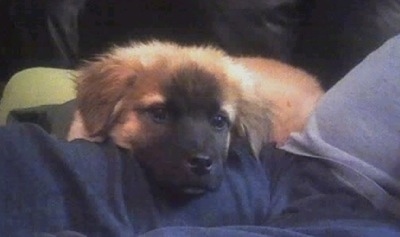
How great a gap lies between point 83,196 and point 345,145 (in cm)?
48

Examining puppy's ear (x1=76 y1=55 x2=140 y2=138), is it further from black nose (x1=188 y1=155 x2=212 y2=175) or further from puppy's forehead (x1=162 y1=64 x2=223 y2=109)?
black nose (x1=188 y1=155 x2=212 y2=175)

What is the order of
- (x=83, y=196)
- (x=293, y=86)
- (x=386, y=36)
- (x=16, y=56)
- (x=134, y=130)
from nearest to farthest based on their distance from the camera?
(x=83, y=196), (x=134, y=130), (x=293, y=86), (x=386, y=36), (x=16, y=56)

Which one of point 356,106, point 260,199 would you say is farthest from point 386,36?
point 260,199

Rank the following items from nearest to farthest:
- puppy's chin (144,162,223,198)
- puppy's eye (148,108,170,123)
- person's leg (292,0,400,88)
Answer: puppy's chin (144,162,223,198) < puppy's eye (148,108,170,123) < person's leg (292,0,400,88)

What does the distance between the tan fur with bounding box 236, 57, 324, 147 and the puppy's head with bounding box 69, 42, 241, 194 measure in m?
0.04

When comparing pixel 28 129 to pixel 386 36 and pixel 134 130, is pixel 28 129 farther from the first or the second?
pixel 386 36

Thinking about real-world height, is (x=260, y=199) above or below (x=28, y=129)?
below

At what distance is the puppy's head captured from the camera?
1.42m

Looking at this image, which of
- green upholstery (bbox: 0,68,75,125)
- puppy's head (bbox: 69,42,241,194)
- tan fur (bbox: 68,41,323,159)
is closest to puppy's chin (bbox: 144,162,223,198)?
puppy's head (bbox: 69,42,241,194)

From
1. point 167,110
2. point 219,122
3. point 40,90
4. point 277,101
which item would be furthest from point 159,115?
point 40,90

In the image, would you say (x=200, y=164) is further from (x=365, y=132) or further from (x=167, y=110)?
(x=365, y=132)

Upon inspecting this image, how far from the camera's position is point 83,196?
1.29 metres

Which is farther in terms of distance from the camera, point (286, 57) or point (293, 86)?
point (286, 57)

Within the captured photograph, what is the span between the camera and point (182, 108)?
153 cm
